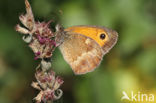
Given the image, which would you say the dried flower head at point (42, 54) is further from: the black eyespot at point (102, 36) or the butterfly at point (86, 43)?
the black eyespot at point (102, 36)

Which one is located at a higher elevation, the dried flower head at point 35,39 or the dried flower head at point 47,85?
the dried flower head at point 35,39

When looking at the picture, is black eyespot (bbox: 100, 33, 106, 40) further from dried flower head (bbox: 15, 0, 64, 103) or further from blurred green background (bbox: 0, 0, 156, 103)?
dried flower head (bbox: 15, 0, 64, 103)

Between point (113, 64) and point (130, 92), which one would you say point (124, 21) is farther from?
point (130, 92)

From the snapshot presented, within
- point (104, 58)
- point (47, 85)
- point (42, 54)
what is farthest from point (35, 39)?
point (104, 58)

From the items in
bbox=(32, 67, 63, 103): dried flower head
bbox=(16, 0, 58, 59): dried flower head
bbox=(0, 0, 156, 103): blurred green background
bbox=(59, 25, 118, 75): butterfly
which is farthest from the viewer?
bbox=(0, 0, 156, 103): blurred green background

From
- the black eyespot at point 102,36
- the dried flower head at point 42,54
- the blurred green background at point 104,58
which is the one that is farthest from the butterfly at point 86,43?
the dried flower head at point 42,54

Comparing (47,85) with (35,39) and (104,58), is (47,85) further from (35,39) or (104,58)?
(104,58)

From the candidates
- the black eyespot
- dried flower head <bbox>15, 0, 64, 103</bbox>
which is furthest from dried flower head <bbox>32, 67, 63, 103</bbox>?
the black eyespot

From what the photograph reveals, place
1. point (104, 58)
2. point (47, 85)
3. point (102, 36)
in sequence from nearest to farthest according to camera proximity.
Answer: point (47, 85), point (102, 36), point (104, 58)
